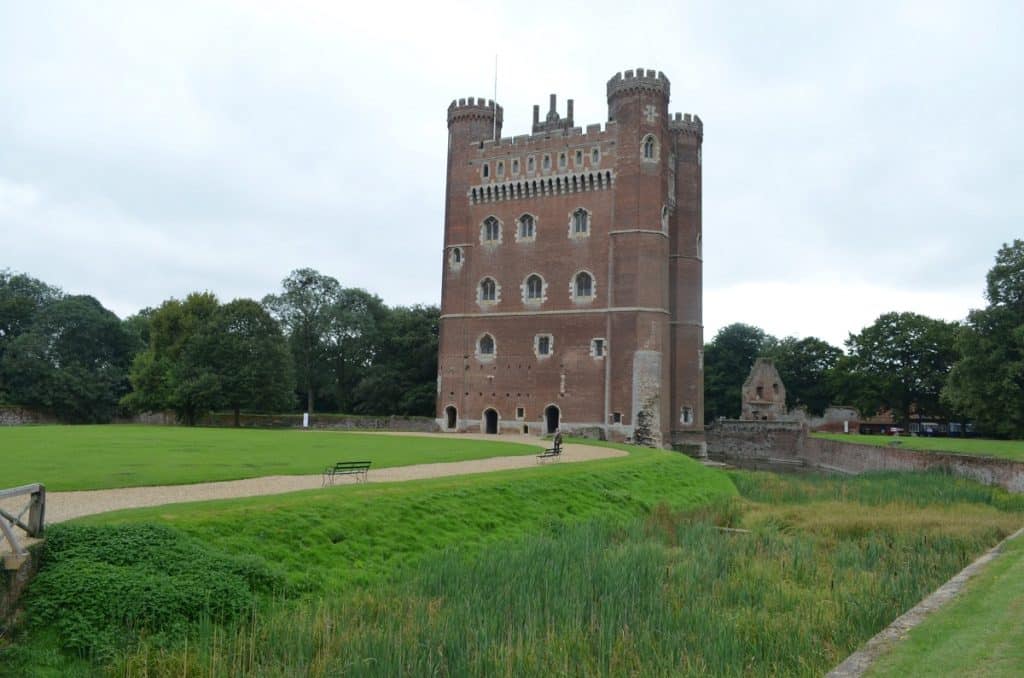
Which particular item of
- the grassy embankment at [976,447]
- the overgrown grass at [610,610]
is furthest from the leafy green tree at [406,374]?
the overgrown grass at [610,610]

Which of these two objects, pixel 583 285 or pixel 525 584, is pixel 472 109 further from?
pixel 525 584

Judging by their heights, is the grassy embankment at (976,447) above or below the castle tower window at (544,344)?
below

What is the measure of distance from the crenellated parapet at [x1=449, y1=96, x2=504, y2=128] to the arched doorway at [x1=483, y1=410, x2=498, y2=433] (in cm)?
1804

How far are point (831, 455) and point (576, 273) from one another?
18.0 metres

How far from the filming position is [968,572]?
11.0m

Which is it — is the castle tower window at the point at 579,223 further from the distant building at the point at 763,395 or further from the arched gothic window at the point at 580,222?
the distant building at the point at 763,395

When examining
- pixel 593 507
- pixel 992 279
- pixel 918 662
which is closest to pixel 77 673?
pixel 918 662

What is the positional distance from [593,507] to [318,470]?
259 inches

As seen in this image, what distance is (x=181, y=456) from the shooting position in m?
21.0

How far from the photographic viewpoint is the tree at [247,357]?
1978 inches

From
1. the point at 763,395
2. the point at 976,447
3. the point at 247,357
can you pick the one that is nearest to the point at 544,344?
the point at 247,357

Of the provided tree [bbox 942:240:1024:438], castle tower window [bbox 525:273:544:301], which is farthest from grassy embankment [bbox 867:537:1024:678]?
castle tower window [bbox 525:273:544:301]

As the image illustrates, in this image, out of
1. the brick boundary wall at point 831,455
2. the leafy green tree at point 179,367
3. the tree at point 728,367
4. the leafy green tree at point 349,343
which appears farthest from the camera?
the tree at point 728,367

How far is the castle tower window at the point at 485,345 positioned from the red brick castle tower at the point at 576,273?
60 millimetres
